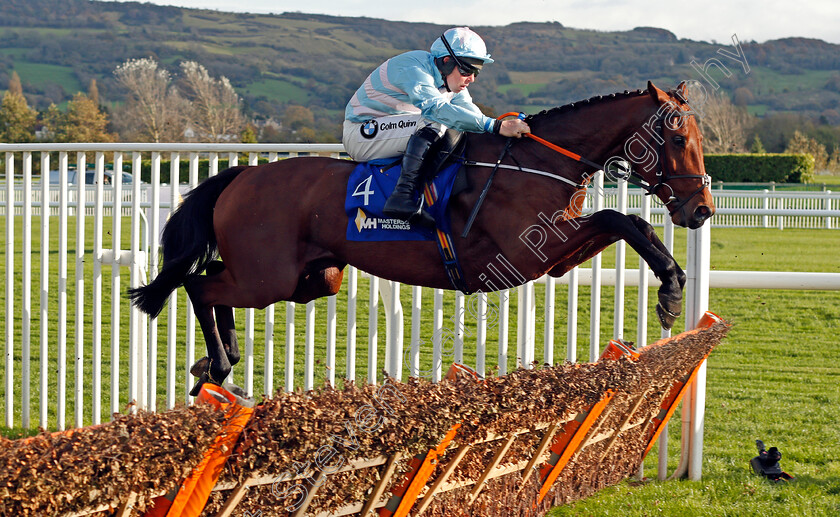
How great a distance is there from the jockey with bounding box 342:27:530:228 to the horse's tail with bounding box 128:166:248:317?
797mm

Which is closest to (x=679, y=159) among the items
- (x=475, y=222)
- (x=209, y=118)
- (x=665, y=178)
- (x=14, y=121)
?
(x=665, y=178)

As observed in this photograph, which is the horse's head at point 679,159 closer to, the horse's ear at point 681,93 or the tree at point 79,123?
the horse's ear at point 681,93

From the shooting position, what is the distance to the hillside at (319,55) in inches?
2136

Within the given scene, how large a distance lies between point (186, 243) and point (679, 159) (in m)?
2.45

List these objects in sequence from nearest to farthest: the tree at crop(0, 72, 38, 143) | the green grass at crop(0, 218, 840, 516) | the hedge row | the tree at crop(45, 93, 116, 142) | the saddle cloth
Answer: the saddle cloth, the green grass at crop(0, 218, 840, 516), the hedge row, the tree at crop(45, 93, 116, 142), the tree at crop(0, 72, 38, 143)

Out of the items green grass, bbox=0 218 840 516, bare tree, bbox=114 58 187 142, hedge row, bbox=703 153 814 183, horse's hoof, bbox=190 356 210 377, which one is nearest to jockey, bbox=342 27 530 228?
horse's hoof, bbox=190 356 210 377

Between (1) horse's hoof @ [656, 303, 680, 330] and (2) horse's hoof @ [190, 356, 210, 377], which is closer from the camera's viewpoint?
(1) horse's hoof @ [656, 303, 680, 330]

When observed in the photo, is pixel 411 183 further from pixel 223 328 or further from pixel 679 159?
pixel 223 328

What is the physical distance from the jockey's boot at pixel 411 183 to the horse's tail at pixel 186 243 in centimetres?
111

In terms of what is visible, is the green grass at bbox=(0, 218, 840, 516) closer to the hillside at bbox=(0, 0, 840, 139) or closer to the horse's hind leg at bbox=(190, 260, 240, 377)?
the horse's hind leg at bbox=(190, 260, 240, 377)

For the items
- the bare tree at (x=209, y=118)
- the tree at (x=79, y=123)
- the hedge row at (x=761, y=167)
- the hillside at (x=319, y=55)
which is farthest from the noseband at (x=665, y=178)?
the tree at (x=79, y=123)

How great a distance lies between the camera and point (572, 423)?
3537mm

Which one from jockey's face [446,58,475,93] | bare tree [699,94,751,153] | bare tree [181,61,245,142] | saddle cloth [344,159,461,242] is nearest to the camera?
saddle cloth [344,159,461,242]

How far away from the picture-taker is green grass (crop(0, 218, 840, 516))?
4.35 metres
